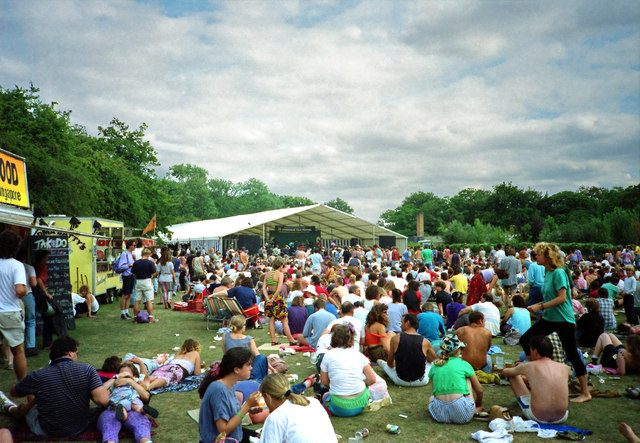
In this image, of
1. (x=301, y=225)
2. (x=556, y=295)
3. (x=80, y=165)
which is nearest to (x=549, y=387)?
(x=556, y=295)

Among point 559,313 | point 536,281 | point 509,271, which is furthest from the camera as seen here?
point 509,271

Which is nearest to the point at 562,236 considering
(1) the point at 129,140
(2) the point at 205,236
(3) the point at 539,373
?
(2) the point at 205,236

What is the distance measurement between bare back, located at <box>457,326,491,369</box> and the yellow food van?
9.00 m

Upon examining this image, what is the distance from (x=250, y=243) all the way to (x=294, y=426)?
31.4m

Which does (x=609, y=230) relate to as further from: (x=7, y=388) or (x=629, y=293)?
(x=7, y=388)

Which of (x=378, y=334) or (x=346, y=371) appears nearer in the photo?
(x=346, y=371)

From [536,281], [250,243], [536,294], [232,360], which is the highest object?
[250,243]

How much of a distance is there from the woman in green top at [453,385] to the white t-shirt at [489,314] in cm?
411

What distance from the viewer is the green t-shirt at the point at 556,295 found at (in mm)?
4867

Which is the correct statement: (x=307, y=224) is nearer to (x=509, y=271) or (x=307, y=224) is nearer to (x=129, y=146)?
(x=129, y=146)

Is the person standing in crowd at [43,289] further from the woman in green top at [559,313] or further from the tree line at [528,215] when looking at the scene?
the tree line at [528,215]

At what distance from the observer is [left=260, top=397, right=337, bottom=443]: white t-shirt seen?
2.65 meters

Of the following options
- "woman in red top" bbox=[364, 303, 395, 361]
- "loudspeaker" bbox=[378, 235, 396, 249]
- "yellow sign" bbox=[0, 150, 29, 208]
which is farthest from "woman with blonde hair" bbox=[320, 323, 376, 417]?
"loudspeaker" bbox=[378, 235, 396, 249]

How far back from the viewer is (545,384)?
14.0ft
